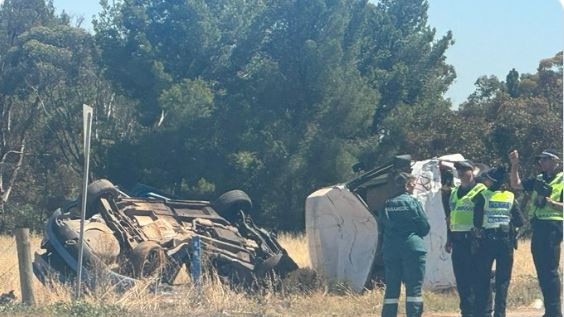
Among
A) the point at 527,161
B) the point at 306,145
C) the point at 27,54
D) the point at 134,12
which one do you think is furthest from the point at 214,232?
the point at 27,54

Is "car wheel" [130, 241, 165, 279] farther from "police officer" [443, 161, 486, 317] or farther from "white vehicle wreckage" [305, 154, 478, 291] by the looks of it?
"police officer" [443, 161, 486, 317]

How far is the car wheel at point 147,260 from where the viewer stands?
13.7 meters

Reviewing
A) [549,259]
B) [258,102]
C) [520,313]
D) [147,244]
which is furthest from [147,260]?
[258,102]

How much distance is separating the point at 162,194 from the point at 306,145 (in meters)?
15.6

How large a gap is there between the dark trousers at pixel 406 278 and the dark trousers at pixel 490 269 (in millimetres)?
630

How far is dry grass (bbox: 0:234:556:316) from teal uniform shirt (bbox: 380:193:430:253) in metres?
2.02

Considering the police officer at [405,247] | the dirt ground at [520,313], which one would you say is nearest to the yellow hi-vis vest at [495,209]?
the police officer at [405,247]

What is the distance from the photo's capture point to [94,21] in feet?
140

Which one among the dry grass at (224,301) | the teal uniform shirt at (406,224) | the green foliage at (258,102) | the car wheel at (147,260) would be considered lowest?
the dry grass at (224,301)

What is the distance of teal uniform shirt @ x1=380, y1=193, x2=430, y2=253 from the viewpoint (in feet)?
35.8

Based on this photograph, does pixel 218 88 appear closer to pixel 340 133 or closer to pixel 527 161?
pixel 340 133

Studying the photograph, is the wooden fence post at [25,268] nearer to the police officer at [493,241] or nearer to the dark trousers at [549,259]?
the police officer at [493,241]

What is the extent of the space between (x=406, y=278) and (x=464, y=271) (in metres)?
0.67

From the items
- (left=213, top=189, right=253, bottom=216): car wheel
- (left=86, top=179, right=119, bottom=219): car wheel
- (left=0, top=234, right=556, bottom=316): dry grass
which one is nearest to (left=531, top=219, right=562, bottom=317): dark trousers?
(left=0, top=234, right=556, bottom=316): dry grass
